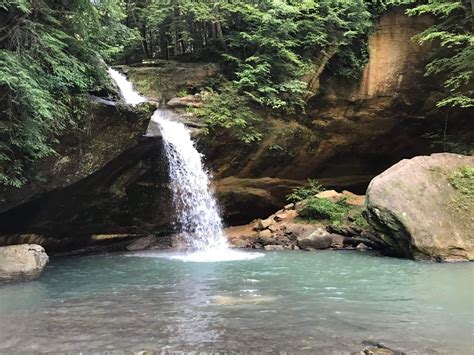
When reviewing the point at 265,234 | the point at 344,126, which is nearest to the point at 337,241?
the point at 265,234

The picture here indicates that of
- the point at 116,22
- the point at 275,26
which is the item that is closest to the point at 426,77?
the point at 275,26

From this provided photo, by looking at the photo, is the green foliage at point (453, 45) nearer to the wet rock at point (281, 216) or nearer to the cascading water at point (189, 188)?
the wet rock at point (281, 216)

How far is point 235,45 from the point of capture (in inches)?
672

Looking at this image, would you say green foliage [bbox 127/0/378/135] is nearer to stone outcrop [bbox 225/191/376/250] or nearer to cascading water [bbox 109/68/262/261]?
cascading water [bbox 109/68/262/261]

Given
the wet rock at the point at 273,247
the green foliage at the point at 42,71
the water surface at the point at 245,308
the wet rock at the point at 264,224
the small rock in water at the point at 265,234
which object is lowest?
the water surface at the point at 245,308

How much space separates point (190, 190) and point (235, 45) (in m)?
5.83

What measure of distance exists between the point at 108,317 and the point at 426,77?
1619 centimetres

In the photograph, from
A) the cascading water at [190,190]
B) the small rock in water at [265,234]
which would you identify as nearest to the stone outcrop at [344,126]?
the cascading water at [190,190]

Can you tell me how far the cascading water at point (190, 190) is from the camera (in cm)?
1471

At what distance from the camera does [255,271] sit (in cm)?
1036

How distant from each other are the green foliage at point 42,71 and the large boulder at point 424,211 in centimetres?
826

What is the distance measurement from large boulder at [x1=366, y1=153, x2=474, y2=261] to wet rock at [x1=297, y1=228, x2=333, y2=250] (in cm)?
234

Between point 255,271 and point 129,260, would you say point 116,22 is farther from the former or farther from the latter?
point 255,271

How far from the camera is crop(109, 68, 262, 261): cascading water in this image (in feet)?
47.9
